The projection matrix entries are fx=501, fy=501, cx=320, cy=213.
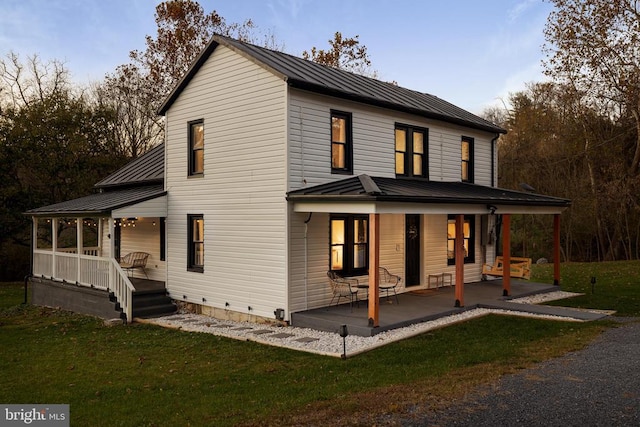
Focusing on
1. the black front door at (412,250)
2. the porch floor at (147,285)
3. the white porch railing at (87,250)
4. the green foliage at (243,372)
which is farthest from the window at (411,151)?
the white porch railing at (87,250)

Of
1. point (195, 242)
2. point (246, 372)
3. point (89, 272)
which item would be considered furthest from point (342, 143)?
point (89, 272)

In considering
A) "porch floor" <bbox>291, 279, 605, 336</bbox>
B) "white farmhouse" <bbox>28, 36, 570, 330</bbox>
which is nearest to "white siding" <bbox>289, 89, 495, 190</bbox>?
"white farmhouse" <bbox>28, 36, 570, 330</bbox>

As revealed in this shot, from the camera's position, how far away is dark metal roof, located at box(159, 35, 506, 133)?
38.5 ft

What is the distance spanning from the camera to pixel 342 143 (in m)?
12.7

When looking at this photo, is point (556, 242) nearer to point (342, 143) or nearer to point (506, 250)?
point (506, 250)

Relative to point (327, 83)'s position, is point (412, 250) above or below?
below

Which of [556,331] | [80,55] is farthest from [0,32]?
[556,331]

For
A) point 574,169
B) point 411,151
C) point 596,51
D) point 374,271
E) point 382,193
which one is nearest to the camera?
point 382,193

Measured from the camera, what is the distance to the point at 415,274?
14844 mm

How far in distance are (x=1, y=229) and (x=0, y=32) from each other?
398 inches

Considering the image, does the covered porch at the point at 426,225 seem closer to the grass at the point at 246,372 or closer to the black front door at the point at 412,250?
the black front door at the point at 412,250

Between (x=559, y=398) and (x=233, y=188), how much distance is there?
897cm

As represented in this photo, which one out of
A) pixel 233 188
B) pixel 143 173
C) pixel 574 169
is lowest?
pixel 233 188

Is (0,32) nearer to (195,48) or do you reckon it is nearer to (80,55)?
(80,55)
